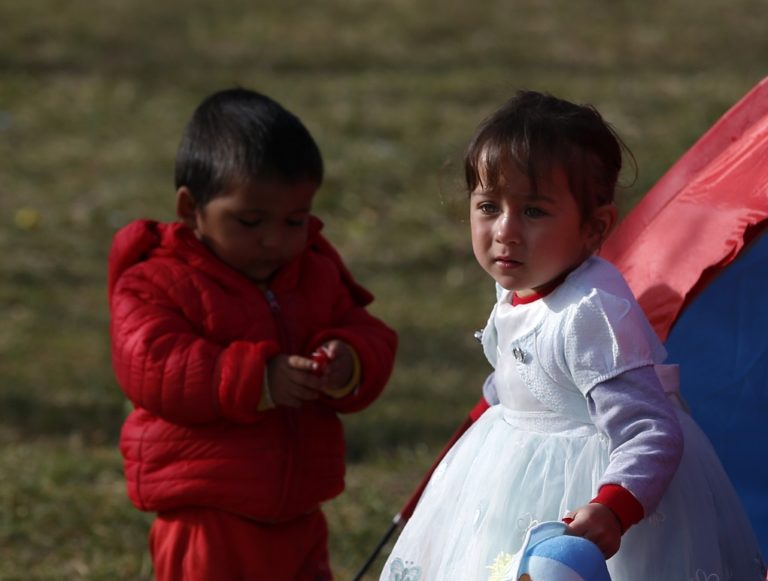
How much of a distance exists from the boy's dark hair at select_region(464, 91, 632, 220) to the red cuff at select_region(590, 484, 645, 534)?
50 centimetres

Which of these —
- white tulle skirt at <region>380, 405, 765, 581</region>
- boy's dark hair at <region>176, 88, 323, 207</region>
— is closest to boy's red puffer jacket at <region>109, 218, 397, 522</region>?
boy's dark hair at <region>176, 88, 323, 207</region>

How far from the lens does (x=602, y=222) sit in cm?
258

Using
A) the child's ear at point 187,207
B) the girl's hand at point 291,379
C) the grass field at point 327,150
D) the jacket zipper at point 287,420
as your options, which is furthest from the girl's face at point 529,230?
the child's ear at point 187,207

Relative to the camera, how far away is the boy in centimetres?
310

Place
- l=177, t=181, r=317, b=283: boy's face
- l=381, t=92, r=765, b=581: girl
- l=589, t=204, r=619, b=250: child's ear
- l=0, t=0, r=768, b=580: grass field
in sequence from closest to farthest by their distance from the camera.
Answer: l=381, t=92, r=765, b=581: girl < l=589, t=204, r=619, b=250: child's ear < l=177, t=181, r=317, b=283: boy's face < l=0, t=0, r=768, b=580: grass field

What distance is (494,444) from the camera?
2695mm

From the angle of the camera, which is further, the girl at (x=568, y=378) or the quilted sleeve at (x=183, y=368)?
the quilted sleeve at (x=183, y=368)

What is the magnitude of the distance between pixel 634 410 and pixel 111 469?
2.80 m

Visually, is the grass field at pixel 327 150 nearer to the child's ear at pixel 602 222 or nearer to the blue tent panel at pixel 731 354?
the child's ear at pixel 602 222

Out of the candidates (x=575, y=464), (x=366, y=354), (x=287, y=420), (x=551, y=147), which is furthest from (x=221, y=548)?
(x=551, y=147)

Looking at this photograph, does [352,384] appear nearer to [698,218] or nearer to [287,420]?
[287,420]

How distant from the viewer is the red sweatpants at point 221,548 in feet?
10.4

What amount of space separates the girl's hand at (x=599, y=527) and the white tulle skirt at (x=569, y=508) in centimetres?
22

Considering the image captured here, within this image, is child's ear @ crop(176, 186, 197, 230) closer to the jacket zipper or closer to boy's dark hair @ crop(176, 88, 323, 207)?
boy's dark hair @ crop(176, 88, 323, 207)
